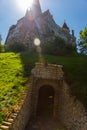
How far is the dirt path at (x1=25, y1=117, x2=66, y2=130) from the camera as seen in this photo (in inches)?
655

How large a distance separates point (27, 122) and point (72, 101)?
368cm

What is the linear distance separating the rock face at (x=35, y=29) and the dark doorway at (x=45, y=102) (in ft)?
100

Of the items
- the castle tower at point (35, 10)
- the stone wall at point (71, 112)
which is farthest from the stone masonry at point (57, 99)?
the castle tower at point (35, 10)

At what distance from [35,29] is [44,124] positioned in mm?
41430

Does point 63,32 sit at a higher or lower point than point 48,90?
higher

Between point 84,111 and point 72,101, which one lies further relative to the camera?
point 72,101

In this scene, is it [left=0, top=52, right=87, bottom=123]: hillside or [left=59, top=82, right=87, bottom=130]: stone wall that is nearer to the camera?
[left=59, top=82, right=87, bottom=130]: stone wall

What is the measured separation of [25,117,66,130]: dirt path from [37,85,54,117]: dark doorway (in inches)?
45.6

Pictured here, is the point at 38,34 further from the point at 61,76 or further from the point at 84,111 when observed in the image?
the point at 84,111

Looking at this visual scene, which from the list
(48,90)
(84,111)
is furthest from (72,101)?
(48,90)

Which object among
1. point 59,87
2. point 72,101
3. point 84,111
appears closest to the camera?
point 84,111

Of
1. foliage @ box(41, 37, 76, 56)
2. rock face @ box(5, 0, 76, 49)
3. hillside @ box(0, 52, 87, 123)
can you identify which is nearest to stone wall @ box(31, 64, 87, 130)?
hillside @ box(0, 52, 87, 123)

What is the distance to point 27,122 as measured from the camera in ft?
56.1

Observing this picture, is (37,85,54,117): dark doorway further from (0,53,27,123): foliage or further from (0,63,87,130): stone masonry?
(0,53,27,123): foliage
